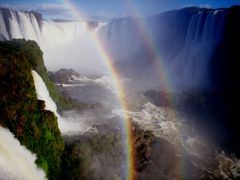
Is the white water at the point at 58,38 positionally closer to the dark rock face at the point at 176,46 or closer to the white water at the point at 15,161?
the dark rock face at the point at 176,46

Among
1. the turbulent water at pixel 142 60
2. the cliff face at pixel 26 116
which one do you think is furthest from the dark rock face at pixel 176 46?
the cliff face at pixel 26 116

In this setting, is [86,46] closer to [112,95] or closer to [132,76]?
[132,76]

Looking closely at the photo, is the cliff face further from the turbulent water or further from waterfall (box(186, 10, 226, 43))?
waterfall (box(186, 10, 226, 43))

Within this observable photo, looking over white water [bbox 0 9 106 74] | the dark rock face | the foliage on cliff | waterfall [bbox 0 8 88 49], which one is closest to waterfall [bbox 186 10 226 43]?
the dark rock face

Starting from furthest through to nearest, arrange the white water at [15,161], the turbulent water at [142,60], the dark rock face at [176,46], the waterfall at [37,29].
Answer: the waterfall at [37,29]
the dark rock face at [176,46]
the turbulent water at [142,60]
the white water at [15,161]

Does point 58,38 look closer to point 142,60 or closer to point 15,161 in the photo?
point 142,60

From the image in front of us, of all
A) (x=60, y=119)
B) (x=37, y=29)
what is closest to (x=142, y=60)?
(x=37, y=29)
